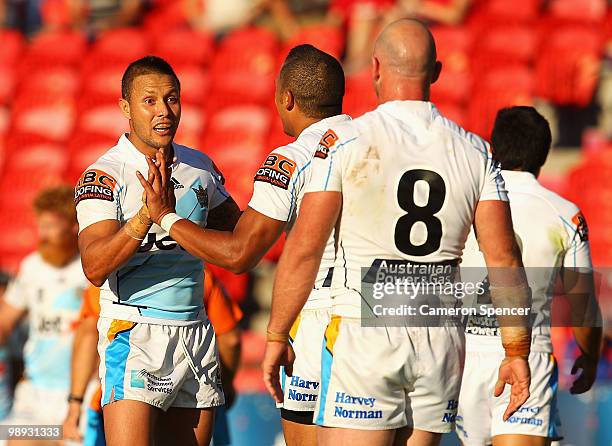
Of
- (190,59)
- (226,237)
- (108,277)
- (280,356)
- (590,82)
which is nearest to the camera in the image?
(280,356)

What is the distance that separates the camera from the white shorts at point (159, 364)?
16.9 feet

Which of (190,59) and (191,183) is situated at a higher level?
(190,59)

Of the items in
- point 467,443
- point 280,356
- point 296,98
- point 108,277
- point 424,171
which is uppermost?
point 296,98

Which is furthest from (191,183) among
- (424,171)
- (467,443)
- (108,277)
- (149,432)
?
(467,443)

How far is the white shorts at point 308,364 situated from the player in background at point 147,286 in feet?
1.33

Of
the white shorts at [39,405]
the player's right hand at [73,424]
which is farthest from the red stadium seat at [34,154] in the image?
the player's right hand at [73,424]

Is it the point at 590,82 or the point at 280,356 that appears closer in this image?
the point at 280,356

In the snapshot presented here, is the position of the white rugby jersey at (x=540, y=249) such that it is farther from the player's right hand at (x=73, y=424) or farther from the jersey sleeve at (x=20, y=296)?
the jersey sleeve at (x=20, y=296)

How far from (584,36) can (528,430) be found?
8.64 meters

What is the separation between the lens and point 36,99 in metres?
15.1

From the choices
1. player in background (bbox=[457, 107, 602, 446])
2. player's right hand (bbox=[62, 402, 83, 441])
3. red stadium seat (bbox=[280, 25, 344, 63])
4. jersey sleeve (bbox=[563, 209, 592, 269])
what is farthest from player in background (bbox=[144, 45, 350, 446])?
red stadium seat (bbox=[280, 25, 344, 63])

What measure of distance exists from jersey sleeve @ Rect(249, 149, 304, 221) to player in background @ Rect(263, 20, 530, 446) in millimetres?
675

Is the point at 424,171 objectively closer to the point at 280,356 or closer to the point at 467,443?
the point at 280,356

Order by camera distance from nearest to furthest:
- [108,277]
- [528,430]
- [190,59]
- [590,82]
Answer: [108,277] → [528,430] → [590,82] → [190,59]
